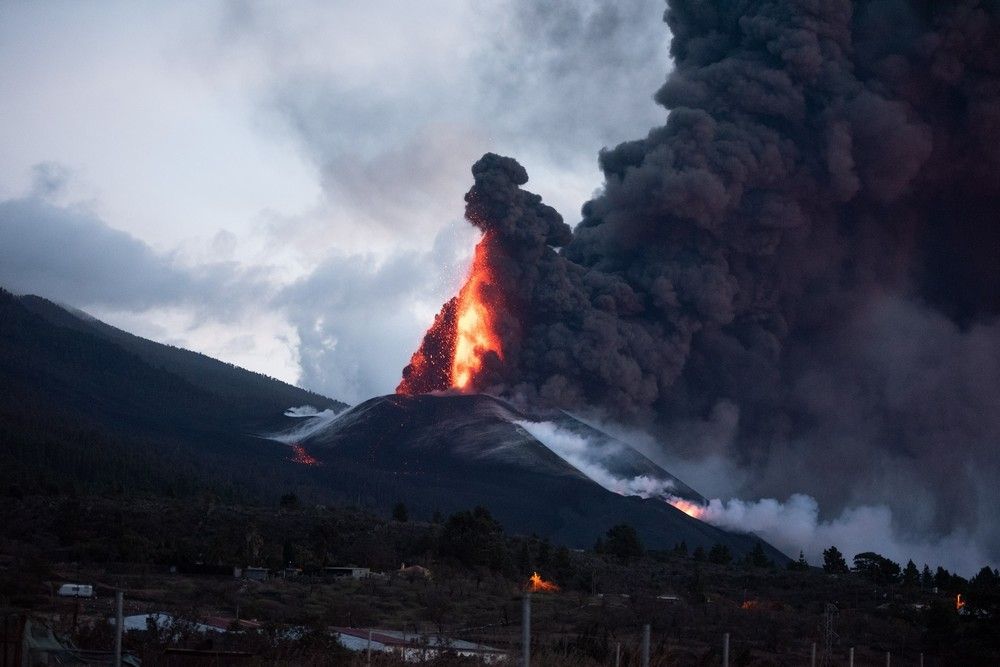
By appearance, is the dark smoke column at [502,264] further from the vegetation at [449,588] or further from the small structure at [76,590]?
the small structure at [76,590]

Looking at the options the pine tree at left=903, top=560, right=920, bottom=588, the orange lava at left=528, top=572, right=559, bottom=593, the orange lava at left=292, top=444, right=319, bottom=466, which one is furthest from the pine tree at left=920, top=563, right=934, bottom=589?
the orange lava at left=292, top=444, right=319, bottom=466

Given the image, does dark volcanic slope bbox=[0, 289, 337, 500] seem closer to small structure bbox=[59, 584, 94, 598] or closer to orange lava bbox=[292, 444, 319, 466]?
orange lava bbox=[292, 444, 319, 466]

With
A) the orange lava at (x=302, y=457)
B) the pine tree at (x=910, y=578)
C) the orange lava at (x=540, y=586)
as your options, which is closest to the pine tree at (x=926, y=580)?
the pine tree at (x=910, y=578)

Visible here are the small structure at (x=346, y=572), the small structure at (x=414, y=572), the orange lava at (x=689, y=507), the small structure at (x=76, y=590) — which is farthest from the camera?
the orange lava at (x=689, y=507)

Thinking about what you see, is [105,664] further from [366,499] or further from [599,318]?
[366,499]

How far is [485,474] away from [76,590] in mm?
72740

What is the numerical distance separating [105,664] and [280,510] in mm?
45356

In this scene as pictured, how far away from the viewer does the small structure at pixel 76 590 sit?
1209 inches

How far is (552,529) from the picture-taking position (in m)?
90.9

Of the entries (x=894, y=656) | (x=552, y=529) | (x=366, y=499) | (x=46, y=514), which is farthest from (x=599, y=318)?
(x=894, y=656)

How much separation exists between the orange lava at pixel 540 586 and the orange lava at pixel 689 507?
54465mm

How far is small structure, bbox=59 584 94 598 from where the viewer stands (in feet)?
101

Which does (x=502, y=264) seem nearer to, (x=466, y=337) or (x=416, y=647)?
(x=466, y=337)

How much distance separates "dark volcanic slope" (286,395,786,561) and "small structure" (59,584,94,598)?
2248 inches
